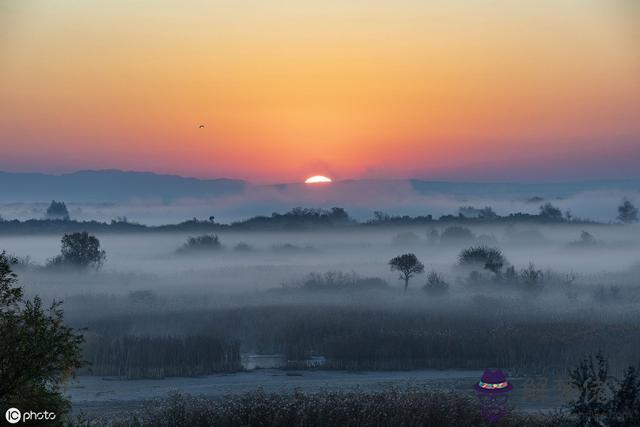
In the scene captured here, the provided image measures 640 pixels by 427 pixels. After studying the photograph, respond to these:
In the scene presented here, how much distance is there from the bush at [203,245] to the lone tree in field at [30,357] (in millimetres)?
123200

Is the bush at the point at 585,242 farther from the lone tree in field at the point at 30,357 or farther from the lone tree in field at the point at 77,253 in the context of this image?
the lone tree in field at the point at 30,357

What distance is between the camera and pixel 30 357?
17062mm

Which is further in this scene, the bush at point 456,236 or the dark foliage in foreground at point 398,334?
the bush at point 456,236

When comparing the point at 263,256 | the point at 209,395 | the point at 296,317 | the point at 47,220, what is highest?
the point at 47,220

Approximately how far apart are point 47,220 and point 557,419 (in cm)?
17821

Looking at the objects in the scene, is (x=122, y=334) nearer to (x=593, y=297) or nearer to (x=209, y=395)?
(x=209, y=395)

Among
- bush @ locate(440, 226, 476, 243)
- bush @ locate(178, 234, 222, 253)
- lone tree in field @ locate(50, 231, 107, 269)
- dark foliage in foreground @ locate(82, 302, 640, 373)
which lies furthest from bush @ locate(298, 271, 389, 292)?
bush @ locate(440, 226, 476, 243)

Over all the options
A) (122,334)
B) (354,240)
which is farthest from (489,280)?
(354,240)

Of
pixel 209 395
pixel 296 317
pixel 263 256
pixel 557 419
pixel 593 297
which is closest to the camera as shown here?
pixel 557 419

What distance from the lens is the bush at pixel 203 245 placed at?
14138 centimetres

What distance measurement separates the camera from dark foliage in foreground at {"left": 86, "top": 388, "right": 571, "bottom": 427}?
25984 millimetres

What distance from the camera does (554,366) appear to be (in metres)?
44.3

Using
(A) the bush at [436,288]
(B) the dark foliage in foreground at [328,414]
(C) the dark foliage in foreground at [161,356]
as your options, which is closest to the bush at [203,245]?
(A) the bush at [436,288]

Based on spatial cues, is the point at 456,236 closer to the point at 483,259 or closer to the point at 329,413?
the point at 483,259
